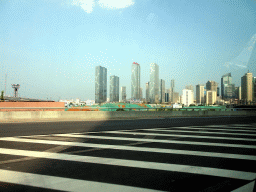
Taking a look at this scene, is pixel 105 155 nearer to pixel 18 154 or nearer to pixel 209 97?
pixel 18 154

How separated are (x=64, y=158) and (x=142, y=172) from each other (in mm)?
2045

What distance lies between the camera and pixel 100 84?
180 meters

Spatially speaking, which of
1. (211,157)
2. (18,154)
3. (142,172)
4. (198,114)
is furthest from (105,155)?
(198,114)

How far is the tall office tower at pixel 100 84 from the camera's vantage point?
551 ft

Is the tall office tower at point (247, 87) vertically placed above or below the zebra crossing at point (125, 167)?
above

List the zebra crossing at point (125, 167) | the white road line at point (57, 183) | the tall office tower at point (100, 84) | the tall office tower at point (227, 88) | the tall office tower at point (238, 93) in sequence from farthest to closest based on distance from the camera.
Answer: the tall office tower at point (100, 84) < the tall office tower at point (238, 93) < the tall office tower at point (227, 88) < the zebra crossing at point (125, 167) < the white road line at point (57, 183)

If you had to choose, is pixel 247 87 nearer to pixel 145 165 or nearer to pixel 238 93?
pixel 238 93

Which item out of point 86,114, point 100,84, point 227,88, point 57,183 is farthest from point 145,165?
point 100,84

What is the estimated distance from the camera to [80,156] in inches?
213

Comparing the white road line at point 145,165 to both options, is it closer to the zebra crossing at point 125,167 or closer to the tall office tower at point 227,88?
the zebra crossing at point 125,167

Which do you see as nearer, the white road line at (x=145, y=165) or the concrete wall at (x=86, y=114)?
the white road line at (x=145, y=165)

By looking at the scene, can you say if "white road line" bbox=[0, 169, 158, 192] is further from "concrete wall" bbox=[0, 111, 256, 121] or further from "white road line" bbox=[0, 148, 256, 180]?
"concrete wall" bbox=[0, 111, 256, 121]

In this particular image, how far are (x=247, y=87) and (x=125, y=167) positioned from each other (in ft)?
82.7

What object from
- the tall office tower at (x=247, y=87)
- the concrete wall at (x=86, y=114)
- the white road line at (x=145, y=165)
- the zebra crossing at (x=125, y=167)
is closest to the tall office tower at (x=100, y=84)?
the concrete wall at (x=86, y=114)
